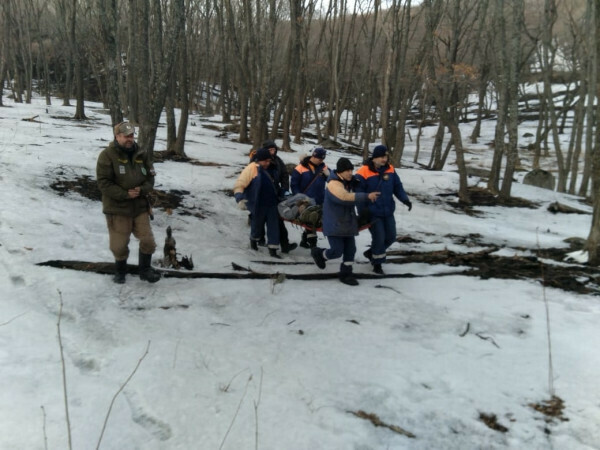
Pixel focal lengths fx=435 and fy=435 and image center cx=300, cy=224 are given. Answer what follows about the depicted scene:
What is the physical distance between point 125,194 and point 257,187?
2.28 m

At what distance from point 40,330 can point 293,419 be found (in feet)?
7.74

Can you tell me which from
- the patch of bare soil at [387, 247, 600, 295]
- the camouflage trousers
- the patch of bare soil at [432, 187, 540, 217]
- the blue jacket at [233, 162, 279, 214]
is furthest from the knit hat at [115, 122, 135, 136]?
the patch of bare soil at [432, 187, 540, 217]

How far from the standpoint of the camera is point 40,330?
3.72 meters

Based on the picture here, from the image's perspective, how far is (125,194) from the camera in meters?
4.62

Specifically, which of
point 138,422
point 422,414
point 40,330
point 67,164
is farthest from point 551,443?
point 67,164

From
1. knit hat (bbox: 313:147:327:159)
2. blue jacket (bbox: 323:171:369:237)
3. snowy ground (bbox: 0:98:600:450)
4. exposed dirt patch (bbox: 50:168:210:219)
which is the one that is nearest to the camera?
snowy ground (bbox: 0:98:600:450)

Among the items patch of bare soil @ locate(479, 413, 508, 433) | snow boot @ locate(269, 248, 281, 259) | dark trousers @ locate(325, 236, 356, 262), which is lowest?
snow boot @ locate(269, 248, 281, 259)

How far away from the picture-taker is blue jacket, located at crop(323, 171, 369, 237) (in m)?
5.36

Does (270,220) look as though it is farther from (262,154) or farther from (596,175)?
(596,175)

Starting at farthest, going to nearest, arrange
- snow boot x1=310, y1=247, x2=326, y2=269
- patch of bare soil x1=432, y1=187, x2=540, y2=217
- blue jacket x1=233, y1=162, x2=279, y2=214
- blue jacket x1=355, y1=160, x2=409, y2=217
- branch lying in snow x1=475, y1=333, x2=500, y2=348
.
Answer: patch of bare soil x1=432, y1=187, x2=540, y2=217
blue jacket x1=233, y1=162, x2=279, y2=214
snow boot x1=310, y1=247, x2=326, y2=269
blue jacket x1=355, y1=160, x2=409, y2=217
branch lying in snow x1=475, y1=333, x2=500, y2=348

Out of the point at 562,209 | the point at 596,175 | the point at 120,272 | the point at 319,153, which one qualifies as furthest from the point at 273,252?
the point at 562,209

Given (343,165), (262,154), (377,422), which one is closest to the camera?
(377,422)

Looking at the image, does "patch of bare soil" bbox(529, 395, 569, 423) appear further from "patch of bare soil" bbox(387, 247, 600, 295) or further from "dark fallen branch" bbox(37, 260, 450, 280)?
"dark fallen branch" bbox(37, 260, 450, 280)

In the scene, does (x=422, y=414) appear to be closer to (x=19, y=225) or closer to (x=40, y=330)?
(x=40, y=330)
